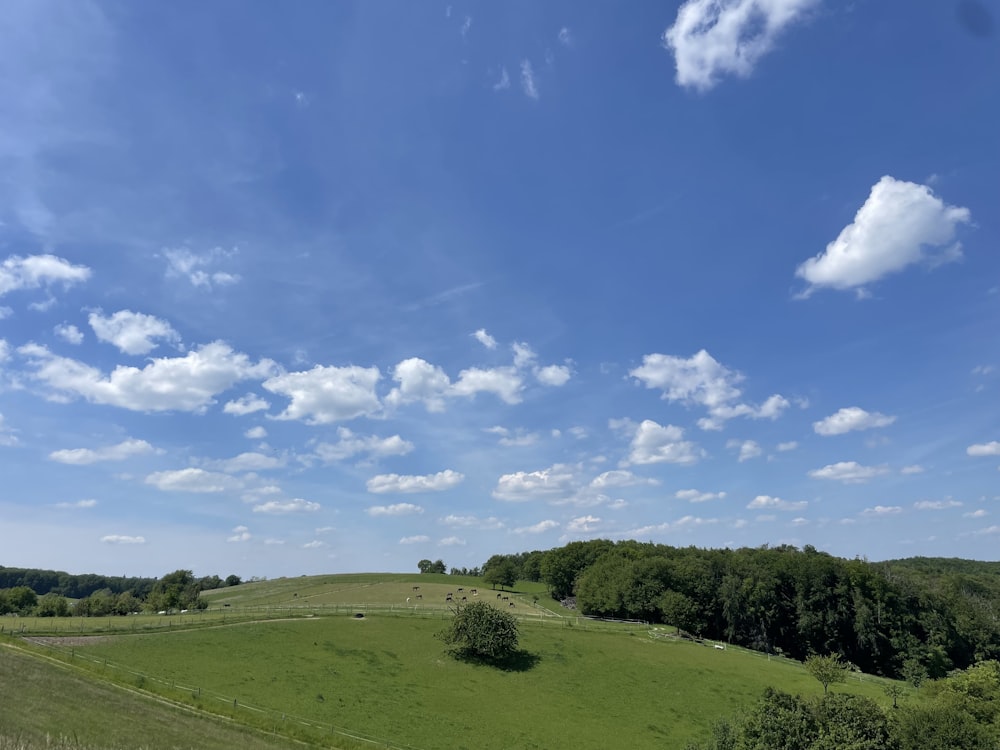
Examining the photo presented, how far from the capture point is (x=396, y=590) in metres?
126

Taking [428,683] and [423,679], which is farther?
[423,679]

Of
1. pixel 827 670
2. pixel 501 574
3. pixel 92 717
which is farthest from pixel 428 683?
pixel 501 574

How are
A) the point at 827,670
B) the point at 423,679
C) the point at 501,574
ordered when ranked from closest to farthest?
the point at 827,670
the point at 423,679
the point at 501,574

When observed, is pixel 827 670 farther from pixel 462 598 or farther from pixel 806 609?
pixel 462 598

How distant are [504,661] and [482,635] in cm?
384

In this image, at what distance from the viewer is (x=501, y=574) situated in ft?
509

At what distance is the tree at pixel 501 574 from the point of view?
155250 mm

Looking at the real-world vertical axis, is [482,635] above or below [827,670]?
above

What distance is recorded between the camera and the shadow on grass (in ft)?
215

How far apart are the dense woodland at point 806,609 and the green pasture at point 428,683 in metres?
23.8

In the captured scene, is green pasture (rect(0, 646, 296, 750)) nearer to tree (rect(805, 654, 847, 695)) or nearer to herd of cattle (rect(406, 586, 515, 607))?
tree (rect(805, 654, 847, 695))

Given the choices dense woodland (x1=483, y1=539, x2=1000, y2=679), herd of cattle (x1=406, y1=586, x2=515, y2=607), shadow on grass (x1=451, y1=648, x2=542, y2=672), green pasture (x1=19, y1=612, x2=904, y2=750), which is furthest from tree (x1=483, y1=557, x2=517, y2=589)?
shadow on grass (x1=451, y1=648, x2=542, y2=672)

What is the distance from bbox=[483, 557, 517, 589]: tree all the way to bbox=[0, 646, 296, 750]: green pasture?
391 feet

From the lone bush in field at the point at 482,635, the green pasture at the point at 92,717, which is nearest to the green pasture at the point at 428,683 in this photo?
the lone bush in field at the point at 482,635
